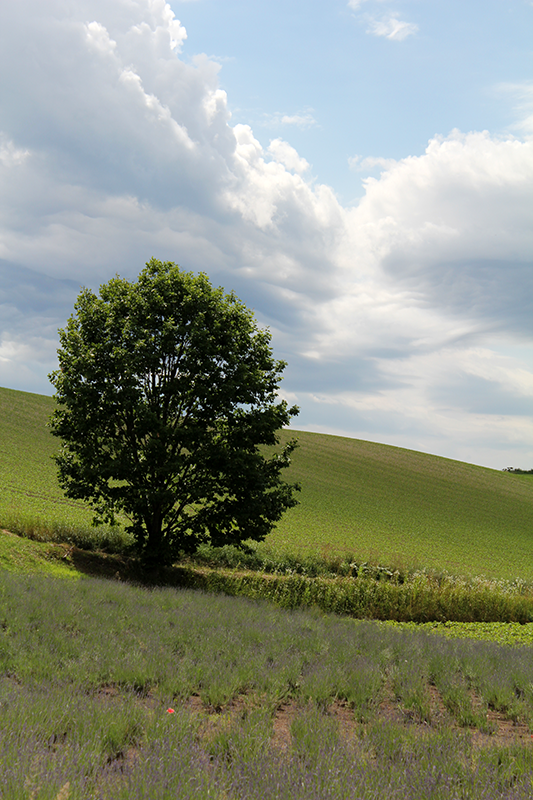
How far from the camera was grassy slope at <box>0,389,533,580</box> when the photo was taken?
3319 centimetres

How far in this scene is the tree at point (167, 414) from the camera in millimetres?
19828

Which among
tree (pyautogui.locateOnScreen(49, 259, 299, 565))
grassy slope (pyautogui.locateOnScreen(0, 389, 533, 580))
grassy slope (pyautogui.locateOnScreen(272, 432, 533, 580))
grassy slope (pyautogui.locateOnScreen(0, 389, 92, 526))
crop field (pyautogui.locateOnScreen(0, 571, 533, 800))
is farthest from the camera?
grassy slope (pyautogui.locateOnScreen(272, 432, 533, 580))

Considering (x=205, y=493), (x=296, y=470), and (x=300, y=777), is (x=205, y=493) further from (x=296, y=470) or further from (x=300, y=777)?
(x=296, y=470)

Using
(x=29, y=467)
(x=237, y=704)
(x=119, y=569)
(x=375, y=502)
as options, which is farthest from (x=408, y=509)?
(x=237, y=704)

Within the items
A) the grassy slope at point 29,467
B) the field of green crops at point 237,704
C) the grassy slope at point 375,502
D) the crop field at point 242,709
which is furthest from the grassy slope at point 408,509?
the crop field at point 242,709

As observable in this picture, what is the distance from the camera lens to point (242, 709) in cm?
606

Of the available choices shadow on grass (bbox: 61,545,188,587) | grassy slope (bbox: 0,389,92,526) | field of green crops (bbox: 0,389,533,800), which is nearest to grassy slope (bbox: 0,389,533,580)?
grassy slope (bbox: 0,389,92,526)

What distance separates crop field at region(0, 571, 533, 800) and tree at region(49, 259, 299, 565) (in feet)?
31.8

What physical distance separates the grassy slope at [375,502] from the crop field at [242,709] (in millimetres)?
→ 16756

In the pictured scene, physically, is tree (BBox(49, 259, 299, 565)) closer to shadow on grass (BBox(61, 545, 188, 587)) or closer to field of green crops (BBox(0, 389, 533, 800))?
shadow on grass (BBox(61, 545, 188, 587))

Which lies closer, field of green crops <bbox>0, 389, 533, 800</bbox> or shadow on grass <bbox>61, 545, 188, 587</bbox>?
field of green crops <bbox>0, 389, 533, 800</bbox>

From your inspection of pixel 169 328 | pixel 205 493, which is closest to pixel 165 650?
pixel 205 493

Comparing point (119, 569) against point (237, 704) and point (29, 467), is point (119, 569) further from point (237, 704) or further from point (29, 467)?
point (29, 467)

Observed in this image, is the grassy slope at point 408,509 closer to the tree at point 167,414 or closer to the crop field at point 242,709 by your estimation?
the tree at point 167,414
